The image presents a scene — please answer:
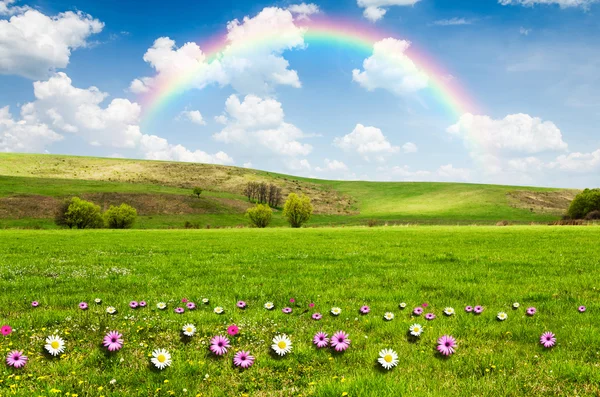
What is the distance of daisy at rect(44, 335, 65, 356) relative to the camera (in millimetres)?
6455

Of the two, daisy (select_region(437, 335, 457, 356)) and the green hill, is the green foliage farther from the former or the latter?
daisy (select_region(437, 335, 457, 356))

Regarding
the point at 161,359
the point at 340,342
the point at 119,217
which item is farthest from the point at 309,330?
the point at 119,217

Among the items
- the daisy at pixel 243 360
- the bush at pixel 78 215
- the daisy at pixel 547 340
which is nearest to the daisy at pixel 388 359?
the daisy at pixel 243 360

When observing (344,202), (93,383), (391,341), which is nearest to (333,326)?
(391,341)

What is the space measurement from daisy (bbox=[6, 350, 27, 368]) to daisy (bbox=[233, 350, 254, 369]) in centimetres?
324

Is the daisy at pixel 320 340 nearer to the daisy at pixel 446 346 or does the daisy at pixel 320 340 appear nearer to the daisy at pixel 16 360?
the daisy at pixel 446 346

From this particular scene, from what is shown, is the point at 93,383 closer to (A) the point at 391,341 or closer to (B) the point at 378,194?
(A) the point at 391,341

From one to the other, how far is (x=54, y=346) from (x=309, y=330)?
4.50 metres

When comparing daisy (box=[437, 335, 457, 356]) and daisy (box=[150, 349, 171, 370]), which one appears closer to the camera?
daisy (box=[150, 349, 171, 370])

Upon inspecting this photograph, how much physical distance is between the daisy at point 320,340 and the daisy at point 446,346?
189 cm

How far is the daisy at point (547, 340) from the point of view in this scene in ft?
22.2

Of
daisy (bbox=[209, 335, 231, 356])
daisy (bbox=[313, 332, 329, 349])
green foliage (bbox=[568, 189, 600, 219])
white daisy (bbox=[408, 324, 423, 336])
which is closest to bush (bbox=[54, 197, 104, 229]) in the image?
daisy (bbox=[209, 335, 231, 356])

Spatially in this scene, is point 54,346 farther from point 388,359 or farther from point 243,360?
point 388,359

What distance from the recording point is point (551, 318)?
8.45 meters
